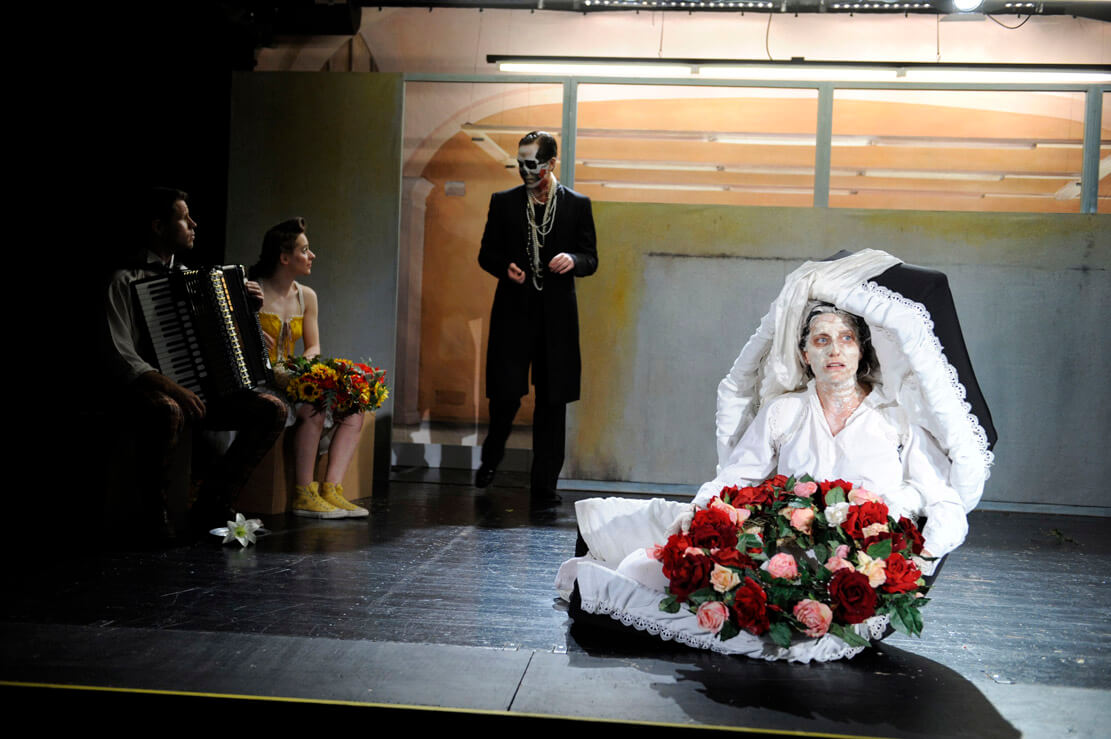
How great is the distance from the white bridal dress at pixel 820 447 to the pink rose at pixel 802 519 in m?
0.29

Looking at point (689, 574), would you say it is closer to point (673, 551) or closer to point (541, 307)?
point (673, 551)

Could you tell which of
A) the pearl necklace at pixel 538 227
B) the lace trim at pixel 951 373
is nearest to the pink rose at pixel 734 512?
the lace trim at pixel 951 373

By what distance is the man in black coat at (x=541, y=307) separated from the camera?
594 cm

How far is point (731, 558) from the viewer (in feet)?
9.20

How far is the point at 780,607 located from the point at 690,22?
6254 millimetres

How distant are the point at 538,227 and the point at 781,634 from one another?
11.9 ft

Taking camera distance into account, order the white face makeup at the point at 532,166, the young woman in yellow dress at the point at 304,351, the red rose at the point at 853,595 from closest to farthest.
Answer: the red rose at the point at 853,595, the young woman in yellow dress at the point at 304,351, the white face makeup at the point at 532,166

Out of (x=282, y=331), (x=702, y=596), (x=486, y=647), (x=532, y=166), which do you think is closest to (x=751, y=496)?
(x=702, y=596)

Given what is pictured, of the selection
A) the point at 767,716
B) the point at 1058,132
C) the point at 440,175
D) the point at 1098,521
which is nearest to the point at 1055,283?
the point at 1098,521

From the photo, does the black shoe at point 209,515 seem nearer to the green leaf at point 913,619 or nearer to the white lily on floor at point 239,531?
the white lily on floor at point 239,531

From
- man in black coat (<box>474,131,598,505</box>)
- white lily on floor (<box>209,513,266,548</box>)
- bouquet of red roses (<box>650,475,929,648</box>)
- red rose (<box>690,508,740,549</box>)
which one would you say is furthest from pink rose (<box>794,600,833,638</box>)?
man in black coat (<box>474,131,598,505</box>)

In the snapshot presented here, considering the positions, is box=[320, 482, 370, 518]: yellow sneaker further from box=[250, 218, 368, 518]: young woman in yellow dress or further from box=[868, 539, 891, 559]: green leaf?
box=[868, 539, 891, 559]: green leaf

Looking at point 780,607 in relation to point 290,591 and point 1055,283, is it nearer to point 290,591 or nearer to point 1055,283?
point 290,591

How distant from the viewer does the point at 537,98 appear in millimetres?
7504
